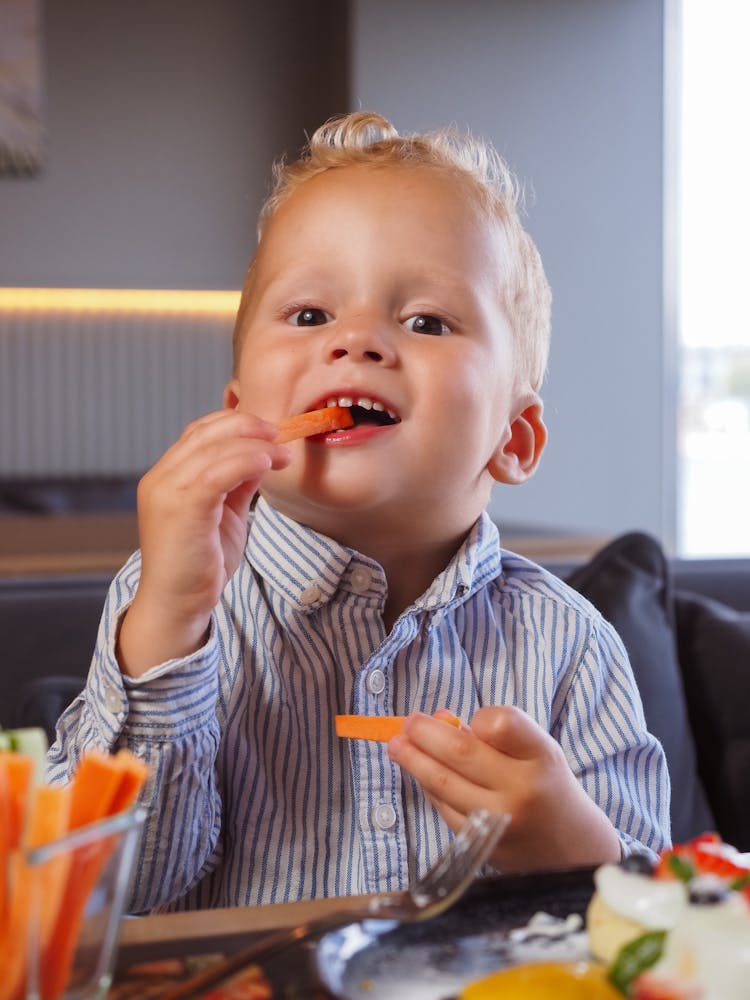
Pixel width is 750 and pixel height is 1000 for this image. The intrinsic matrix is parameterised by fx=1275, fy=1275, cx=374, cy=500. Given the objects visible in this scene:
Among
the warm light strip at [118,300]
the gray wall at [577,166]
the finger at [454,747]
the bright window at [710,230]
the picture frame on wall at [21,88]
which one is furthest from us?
the bright window at [710,230]

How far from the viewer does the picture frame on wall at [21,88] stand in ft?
17.1

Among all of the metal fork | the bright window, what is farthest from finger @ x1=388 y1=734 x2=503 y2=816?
the bright window

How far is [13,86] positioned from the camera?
5289 mm

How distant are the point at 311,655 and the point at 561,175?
4.80 m

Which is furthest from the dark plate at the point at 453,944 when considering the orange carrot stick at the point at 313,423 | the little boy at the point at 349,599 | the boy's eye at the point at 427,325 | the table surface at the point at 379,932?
the boy's eye at the point at 427,325

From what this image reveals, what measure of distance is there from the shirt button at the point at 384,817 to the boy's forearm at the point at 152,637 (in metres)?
0.21

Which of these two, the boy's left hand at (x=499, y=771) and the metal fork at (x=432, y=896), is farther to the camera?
the boy's left hand at (x=499, y=771)

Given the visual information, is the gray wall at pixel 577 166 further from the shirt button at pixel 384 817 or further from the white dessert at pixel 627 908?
the white dessert at pixel 627 908

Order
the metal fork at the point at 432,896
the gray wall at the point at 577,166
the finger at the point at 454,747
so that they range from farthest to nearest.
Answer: the gray wall at the point at 577,166, the finger at the point at 454,747, the metal fork at the point at 432,896

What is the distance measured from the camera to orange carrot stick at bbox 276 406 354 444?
2.81ft

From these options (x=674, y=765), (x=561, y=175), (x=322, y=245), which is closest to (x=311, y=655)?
(x=322, y=245)

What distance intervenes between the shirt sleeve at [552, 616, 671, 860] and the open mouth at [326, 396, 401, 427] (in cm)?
26

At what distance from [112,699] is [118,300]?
4.97 meters

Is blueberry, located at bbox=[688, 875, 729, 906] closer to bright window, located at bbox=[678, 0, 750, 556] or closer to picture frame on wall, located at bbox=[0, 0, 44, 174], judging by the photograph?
picture frame on wall, located at bbox=[0, 0, 44, 174]
